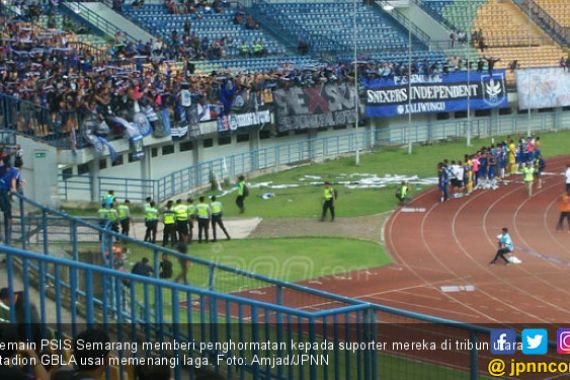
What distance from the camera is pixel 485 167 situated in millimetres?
37094

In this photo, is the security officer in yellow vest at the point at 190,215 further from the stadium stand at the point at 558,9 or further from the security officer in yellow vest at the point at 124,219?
the stadium stand at the point at 558,9

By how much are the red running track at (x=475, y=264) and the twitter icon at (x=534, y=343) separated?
7.84 meters

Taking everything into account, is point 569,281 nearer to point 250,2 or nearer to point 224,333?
point 224,333

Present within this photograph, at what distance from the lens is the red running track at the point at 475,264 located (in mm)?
22328

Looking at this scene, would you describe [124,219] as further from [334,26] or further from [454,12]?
[454,12]

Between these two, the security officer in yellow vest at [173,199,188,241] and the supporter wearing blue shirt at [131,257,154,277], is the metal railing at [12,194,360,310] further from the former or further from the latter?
the security officer in yellow vest at [173,199,188,241]

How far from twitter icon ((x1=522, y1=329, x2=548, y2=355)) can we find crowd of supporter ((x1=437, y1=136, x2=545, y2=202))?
2078cm

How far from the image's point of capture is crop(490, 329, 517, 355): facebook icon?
11789 millimetres

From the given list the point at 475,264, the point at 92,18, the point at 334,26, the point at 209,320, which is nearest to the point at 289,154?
the point at 92,18

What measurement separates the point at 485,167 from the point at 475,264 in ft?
37.1

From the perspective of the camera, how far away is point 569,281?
961 inches

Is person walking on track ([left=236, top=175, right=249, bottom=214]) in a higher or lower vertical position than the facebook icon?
lower

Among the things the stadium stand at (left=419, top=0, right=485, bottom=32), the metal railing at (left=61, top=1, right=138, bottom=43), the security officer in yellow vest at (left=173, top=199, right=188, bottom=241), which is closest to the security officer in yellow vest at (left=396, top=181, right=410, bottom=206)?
the security officer in yellow vest at (left=173, top=199, right=188, bottom=241)

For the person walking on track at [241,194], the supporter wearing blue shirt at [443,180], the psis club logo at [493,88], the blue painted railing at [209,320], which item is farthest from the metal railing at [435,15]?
the blue painted railing at [209,320]
